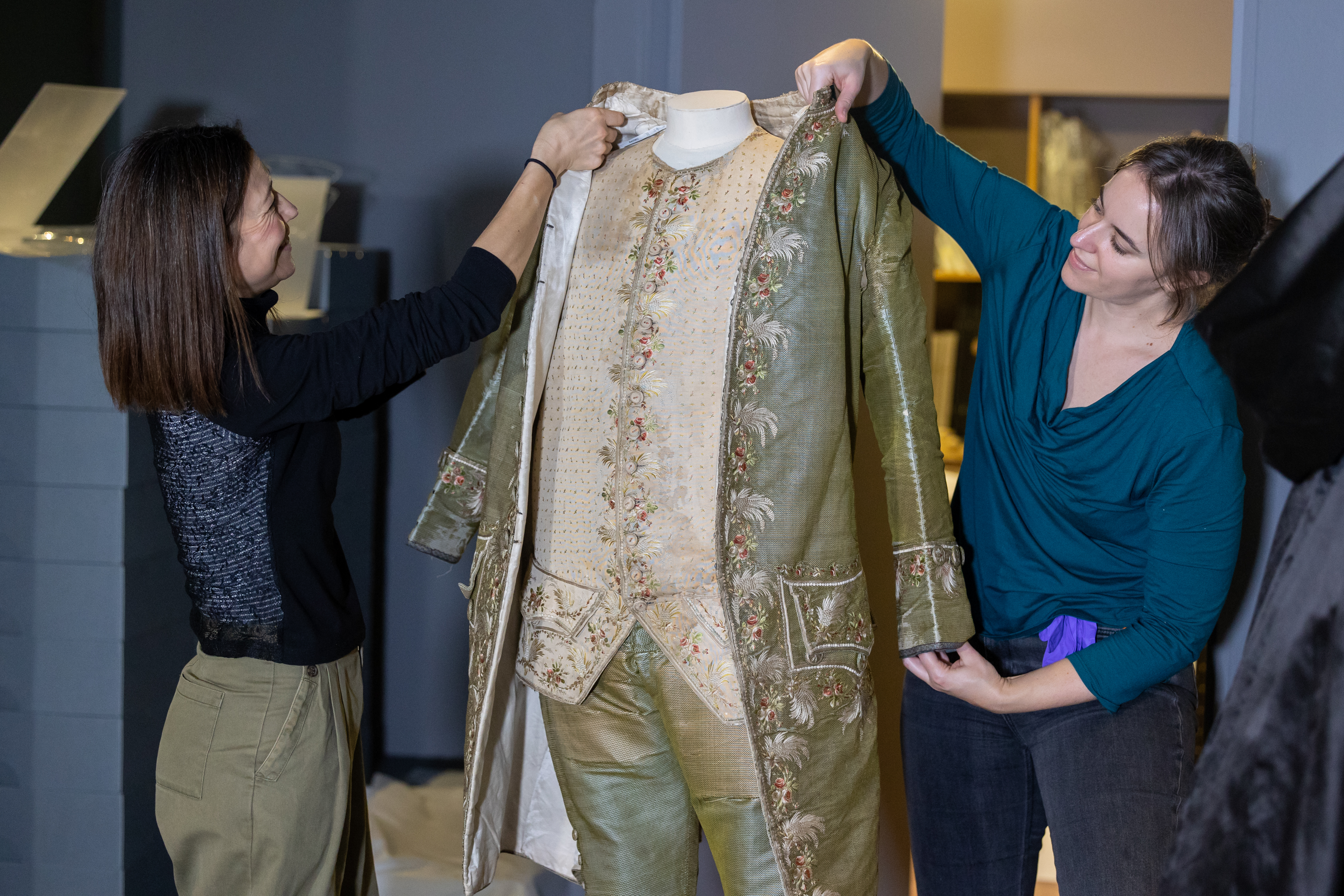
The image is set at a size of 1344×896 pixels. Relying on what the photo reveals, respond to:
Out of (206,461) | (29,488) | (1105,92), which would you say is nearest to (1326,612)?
(206,461)

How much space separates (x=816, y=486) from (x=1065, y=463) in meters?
0.30

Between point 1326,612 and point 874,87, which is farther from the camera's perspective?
point 874,87

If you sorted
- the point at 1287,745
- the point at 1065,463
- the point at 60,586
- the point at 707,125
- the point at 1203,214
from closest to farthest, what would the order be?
1. the point at 1287,745
2. the point at 1203,214
3. the point at 1065,463
4. the point at 707,125
5. the point at 60,586

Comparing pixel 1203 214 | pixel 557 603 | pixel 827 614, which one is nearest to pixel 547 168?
pixel 557 603

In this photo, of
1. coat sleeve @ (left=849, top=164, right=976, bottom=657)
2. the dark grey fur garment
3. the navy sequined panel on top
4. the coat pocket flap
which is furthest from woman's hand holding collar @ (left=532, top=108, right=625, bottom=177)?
the dark grey fur garment

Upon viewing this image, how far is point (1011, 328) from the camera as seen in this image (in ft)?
4.75

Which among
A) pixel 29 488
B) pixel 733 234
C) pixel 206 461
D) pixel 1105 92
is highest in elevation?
pixel 1105 92

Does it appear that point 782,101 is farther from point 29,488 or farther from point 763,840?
point 29,488

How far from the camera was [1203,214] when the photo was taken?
123 centimetres

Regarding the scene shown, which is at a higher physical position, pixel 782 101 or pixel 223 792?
pixel 782 101

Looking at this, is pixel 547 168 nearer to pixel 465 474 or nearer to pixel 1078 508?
pixel 465 474

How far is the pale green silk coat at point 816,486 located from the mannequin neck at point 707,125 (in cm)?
7

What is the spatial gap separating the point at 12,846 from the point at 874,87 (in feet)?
6.84

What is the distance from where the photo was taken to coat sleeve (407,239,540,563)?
1638mm
